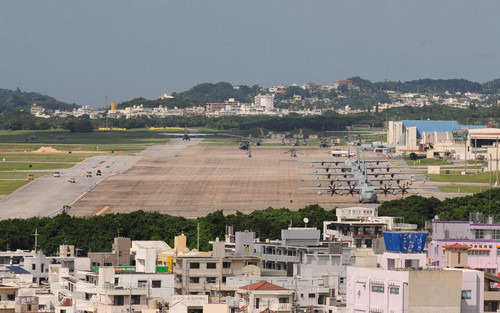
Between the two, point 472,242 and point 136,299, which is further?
point 472,242

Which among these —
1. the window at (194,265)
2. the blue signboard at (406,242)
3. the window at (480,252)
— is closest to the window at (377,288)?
the blue signboard at (406,242)

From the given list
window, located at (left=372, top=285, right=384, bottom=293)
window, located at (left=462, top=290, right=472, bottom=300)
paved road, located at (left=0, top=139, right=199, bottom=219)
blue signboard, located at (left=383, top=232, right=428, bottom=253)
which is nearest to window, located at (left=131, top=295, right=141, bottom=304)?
blue signboard, located at (left=383, top=232, right=428, bottom=253)

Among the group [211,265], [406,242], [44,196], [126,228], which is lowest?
[44,196]

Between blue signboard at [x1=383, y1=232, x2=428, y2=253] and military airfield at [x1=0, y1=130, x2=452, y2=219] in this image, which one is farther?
military airfield at [x1=0, y1=130, x2=452, y2=219]

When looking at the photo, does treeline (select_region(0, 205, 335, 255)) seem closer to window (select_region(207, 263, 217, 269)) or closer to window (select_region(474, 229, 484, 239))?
window (select_region(207, 263, 217, 269))

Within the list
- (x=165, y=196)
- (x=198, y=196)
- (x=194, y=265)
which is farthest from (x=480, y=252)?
(x=198, y=196)

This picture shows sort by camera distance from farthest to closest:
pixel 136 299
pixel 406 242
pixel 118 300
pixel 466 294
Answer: pixel 136 299 → pixel 118 300 → pixel 406 242 → pixel 466 294

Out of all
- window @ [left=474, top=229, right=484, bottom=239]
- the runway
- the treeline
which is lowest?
the runway

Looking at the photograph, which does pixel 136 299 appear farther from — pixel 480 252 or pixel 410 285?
pixel 480 252

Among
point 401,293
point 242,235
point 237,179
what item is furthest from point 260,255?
point 237,179
